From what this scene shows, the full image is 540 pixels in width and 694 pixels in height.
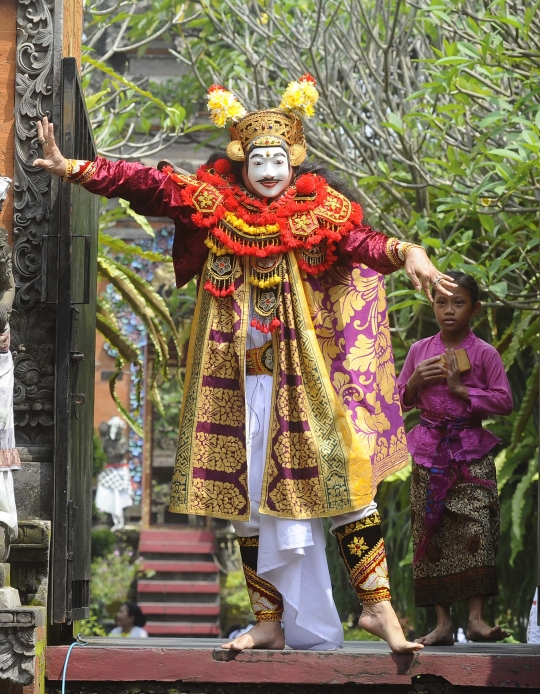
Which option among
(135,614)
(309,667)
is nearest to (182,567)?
(135,614)

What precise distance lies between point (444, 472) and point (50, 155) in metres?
2.34

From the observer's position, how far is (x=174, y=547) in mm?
18922

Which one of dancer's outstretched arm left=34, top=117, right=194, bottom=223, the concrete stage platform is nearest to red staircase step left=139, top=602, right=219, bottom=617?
the concrete stage platform

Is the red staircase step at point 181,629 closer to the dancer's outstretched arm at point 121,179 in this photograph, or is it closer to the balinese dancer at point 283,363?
the balinese dancer at point 283,363

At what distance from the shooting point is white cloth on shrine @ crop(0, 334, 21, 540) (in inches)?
195

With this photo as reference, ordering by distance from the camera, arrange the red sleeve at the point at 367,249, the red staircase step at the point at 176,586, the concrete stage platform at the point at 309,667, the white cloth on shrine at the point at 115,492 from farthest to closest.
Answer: the white cloth on shrine at the point at 115,492 → the red staircase step at the point at 176,586 → the red sleeve at the point at 367,249 → the concrete stage platform at the point at 309,667

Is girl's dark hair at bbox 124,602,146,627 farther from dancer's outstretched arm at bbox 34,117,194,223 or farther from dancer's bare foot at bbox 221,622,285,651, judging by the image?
dancer's outstretched arm at bbox 34,117,194,223

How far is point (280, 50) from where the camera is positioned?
1023 centimetres

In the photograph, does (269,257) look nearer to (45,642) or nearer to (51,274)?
(51,274)

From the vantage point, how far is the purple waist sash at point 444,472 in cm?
602

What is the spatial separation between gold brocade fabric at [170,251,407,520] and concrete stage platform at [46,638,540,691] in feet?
1.88

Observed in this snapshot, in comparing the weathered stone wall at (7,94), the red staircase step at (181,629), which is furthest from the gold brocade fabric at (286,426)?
the red staircase step at (181,629)

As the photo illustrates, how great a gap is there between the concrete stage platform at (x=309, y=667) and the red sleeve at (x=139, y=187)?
1.88 meters

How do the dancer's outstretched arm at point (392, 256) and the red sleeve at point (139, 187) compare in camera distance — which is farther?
the red sleeve at point (139, 187)
